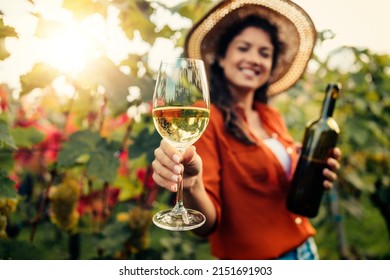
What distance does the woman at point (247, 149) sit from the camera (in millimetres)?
1604

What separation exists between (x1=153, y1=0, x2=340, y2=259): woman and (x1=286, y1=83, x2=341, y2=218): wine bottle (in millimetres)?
51

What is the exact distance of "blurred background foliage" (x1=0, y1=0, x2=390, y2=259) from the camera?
1.41m

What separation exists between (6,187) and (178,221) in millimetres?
509

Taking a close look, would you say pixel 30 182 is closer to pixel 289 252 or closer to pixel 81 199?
pixel 81 199

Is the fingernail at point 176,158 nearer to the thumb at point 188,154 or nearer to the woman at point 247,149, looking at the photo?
the thumb at point 188,154

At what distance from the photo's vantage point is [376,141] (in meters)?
2.72

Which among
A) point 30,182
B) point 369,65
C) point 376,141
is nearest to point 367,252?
point 376,141

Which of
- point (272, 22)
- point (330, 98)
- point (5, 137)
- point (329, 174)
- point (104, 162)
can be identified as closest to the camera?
point (5, 137)

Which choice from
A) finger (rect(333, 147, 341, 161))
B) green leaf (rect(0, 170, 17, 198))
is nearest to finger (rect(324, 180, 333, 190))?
finger (rect(333, 147, 341, 161))

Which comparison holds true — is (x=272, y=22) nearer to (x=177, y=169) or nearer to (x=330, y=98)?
(x=330, y=98)

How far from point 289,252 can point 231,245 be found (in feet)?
0.88

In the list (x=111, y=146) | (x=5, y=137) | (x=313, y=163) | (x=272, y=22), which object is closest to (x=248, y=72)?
(x=272, y=22)

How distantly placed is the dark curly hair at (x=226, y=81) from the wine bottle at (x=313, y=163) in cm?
25

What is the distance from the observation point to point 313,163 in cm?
A: 164
